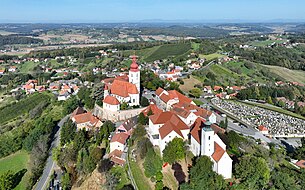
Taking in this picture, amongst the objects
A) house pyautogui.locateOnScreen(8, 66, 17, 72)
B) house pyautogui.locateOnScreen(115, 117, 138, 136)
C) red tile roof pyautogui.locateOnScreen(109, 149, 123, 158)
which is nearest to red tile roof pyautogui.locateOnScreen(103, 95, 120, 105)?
house pyautogui.locateOnScreen(115, 117, 138, 136)

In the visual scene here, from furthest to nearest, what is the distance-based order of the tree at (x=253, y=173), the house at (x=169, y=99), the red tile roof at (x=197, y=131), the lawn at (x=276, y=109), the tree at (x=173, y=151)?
the lawn at (x=276, y=109) → the house at (x=169, y=99) → the red tile roof at (x=197, y=131) → the tree at (x=173, y=151) → the tree at (x=253, y=173)

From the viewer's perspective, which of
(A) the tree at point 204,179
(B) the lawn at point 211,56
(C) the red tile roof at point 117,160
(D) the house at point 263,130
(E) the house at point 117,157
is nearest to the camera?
(A) the tree at point 204,179

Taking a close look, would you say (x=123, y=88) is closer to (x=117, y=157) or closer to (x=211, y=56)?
(x=117, y=157)

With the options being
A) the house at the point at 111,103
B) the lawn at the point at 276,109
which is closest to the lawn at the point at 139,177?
the house at the point at 111,103

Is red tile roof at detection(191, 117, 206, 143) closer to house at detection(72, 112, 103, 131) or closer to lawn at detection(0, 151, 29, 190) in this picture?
house at detection(72, 112, 103, 131)

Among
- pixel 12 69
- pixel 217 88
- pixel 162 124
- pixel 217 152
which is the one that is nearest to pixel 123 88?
pixel 162 124

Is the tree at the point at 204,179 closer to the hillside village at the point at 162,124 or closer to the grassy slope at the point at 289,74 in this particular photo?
the hillside village at the point at 162,124

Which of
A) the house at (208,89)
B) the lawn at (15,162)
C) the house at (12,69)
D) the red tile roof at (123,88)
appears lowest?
the lawn at (15,162)
